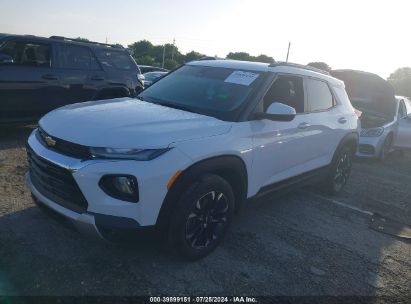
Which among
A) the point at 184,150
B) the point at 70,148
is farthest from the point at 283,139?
the point at 70,148

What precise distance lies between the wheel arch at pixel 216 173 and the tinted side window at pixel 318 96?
173 centimetres

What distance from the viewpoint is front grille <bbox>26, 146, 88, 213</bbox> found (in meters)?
2.82

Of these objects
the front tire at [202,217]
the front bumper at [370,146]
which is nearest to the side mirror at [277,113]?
the front tire at [202,217]

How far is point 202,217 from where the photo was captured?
330 centimetres

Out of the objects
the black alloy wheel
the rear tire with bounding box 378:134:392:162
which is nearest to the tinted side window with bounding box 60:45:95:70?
Answer: the black alloy wheel

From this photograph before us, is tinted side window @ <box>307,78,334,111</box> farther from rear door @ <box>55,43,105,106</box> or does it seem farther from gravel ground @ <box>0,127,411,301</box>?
rear door @ <box>55,43,105,106</box>

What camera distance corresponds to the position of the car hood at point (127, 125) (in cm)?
285

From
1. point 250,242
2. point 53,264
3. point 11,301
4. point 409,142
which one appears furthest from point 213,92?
point 409,142

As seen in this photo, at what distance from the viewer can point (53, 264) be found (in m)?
3.14

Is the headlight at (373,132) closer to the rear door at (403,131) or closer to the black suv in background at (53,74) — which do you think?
the rear door at (403,131)

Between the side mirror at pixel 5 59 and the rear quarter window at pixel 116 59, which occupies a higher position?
the rear quarter window at pixel 116 59

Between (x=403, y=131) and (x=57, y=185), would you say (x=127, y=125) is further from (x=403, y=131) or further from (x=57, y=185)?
(x=403, y=131)

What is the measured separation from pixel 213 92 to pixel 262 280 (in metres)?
1.95

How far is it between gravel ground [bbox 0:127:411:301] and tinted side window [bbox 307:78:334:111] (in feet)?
4.74
